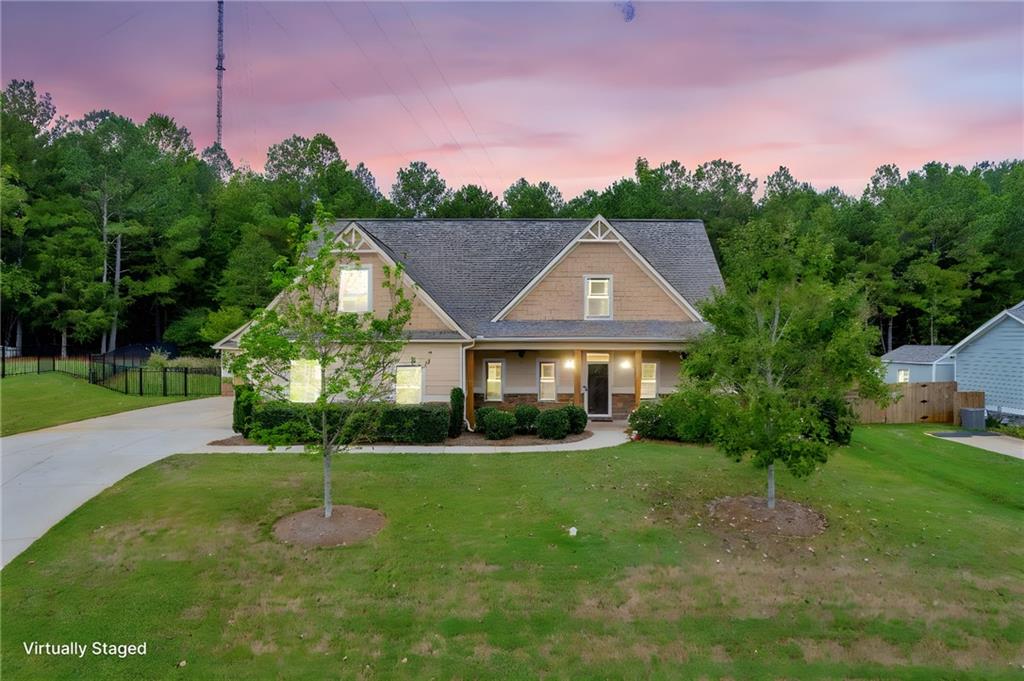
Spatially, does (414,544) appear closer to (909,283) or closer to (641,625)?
(641,625)

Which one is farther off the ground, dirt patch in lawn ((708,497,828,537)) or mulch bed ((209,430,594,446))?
mulch bed ((209,430,594,446))

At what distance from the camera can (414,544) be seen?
27.9 ft

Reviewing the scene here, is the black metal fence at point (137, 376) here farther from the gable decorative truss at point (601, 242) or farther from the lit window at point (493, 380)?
the gable decorative truss at point (601, 242)

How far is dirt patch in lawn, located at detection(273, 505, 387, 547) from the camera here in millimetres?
8656

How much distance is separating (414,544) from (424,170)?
2002 inches

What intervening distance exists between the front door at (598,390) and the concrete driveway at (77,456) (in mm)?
12744

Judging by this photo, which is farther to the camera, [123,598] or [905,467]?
[905,467]

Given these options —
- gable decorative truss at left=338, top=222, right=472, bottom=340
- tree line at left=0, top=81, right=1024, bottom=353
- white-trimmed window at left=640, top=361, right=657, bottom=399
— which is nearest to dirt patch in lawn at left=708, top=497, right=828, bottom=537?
white-trimmed window at left=640, top=361, right=657, bottom=399

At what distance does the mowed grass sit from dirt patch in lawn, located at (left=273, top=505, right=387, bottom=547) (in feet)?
0.94

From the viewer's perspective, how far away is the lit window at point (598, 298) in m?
20.2

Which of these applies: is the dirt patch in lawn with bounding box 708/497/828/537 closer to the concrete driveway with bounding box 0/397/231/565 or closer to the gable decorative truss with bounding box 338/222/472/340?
the gable decorative truss with bounding box 338/222/472/340

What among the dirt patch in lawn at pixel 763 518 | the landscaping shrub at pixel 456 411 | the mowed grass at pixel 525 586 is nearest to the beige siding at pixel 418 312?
the landscaping shrub at pixel 456 411

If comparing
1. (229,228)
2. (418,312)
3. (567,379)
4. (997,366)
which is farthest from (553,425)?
(229,228)

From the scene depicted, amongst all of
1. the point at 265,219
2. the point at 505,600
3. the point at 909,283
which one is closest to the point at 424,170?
the point at 265,219
